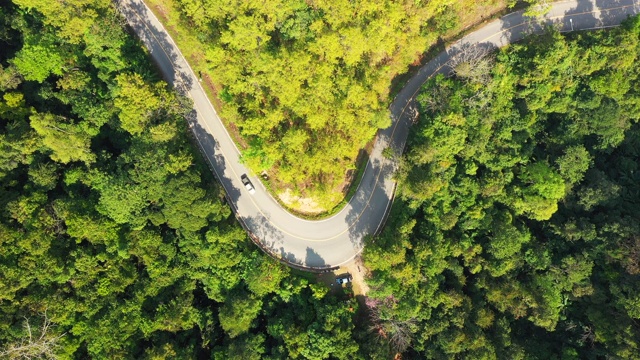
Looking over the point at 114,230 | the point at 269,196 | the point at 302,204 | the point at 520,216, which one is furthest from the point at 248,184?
the point at 520,216

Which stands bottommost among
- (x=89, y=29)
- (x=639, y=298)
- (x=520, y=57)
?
(x=89, y=29)

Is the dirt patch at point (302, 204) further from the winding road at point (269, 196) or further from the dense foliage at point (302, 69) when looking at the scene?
the dense foliage at point (302, 69)

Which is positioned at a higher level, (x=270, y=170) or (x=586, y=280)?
(x=586, y=280)

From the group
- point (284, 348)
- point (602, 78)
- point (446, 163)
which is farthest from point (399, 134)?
point (284, 348)

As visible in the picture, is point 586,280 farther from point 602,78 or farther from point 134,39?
point 134,39

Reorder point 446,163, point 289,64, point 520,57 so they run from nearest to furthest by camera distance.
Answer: point 289,64 → point 446,163 → point 520,57

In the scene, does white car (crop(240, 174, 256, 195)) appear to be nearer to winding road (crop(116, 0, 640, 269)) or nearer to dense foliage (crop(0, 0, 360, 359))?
winding road (crop(116, 0, 640, 269))

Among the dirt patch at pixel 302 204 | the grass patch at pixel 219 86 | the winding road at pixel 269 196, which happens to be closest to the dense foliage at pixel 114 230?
the winding road at pixel 269 196

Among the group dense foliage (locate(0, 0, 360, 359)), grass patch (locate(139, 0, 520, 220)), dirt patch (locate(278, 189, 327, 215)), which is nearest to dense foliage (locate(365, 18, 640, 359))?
grass patch (locate(139, 0, 520, 220))
